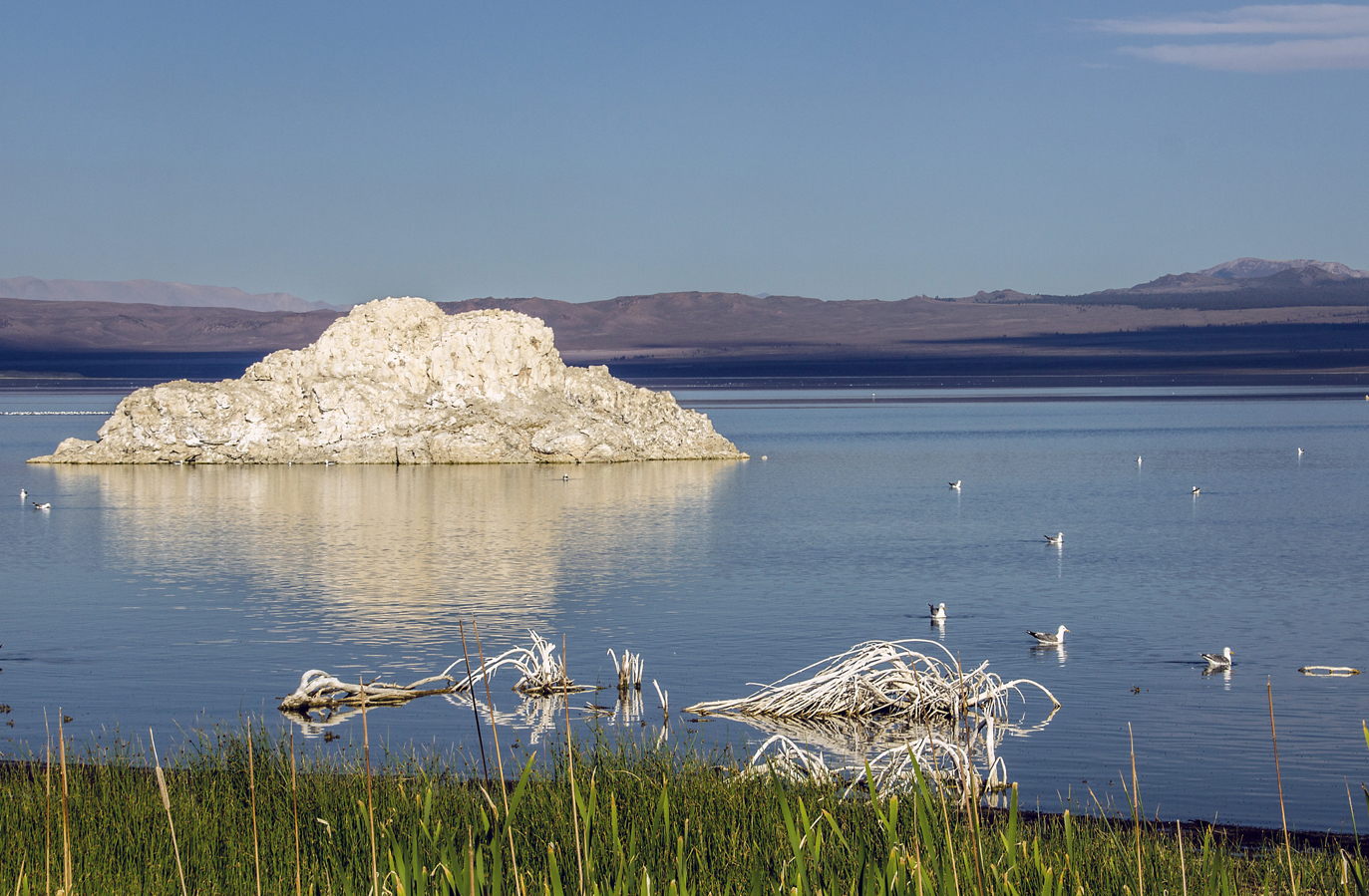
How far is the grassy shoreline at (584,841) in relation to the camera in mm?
4797

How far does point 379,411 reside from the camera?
48.5 meters

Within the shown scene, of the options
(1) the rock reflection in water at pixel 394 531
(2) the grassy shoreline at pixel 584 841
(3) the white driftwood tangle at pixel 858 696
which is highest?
(2) the grassy shoreline at pixel 584 841

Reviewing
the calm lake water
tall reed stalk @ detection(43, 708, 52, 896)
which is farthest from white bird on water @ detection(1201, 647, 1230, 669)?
tall reed stalk @ detection(43, 708, 52, 896)

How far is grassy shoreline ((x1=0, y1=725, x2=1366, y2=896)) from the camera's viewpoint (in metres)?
4.80

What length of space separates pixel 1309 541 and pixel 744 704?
19294 mm

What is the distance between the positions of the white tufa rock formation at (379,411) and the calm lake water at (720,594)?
2.10m

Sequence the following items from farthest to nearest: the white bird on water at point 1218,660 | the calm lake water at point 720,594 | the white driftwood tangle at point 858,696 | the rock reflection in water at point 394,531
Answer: the rock reflection in water at point 394,531
the white bird on water at point 1218,660
the calm lake water at point 720,594
the white driftwood tangle at point 858,696

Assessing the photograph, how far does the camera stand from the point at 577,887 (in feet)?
18.4

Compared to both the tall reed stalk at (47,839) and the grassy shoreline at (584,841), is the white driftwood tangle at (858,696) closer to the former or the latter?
the grassy shoreline at (584,841)

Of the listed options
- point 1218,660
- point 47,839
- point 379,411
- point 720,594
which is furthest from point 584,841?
point 379,411

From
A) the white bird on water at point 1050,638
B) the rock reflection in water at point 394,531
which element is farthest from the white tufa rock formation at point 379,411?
the white bird on water at point 1050,638

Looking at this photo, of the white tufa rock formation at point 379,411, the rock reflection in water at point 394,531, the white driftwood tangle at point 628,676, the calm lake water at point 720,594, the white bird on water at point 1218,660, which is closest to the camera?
the calm lake water at point 720,594

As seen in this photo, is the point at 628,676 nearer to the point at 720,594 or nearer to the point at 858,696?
the point at 858,696

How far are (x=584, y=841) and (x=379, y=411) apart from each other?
1734 inches
